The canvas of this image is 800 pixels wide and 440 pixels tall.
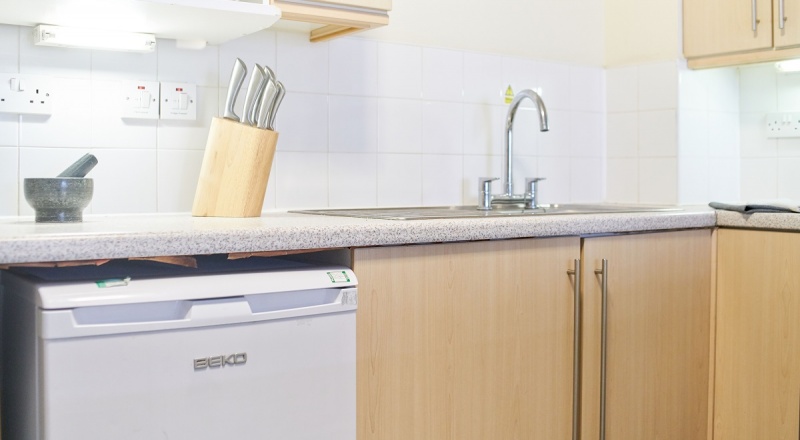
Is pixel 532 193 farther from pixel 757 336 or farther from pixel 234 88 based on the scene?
pixel 234 88

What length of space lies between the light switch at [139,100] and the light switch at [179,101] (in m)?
0.02

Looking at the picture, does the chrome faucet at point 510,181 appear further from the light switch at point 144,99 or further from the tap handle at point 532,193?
the light switch at point 144,99

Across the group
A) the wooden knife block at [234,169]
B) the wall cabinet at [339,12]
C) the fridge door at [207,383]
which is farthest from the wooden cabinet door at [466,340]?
the wall cabinet at [339,12]

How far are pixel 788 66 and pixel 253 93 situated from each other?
70.2 inches

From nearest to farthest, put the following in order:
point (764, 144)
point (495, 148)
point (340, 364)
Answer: point (340, 364) < point (495, 148) < point (764, 144)

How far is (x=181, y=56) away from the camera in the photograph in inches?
79.1

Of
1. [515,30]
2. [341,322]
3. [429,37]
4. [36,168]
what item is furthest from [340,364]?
[515,30]

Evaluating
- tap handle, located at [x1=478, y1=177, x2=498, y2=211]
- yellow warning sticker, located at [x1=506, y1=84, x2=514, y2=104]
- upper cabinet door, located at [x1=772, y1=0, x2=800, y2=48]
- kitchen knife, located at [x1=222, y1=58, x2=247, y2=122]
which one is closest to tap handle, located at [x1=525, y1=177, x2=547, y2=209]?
tap handle, located at [x1=478, y1=177, x2=498, y2=211]

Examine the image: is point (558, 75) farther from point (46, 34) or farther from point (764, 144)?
point (46, 34)

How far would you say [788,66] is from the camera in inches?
105

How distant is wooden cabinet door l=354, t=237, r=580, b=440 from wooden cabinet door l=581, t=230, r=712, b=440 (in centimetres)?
8

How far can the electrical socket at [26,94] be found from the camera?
179cm

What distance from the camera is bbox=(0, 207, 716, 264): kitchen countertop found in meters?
1.28

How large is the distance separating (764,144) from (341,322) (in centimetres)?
189
